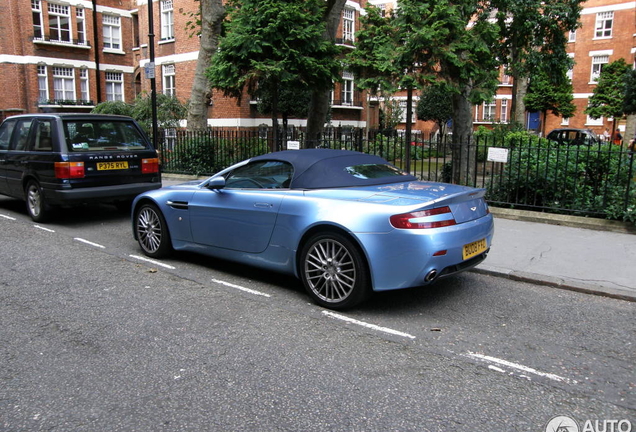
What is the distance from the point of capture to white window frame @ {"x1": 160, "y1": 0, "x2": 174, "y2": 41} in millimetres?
29656

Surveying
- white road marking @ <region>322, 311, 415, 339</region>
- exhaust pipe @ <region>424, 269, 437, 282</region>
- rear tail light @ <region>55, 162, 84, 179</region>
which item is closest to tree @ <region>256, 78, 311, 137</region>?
rear tail light @ <region>55, 162, 84, 179</region>

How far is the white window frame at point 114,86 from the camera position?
3591 centimetres

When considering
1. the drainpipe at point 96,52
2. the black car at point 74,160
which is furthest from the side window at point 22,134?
the drainpipe at point 96,52

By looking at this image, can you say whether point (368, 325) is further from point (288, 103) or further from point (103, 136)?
point (288, 103)

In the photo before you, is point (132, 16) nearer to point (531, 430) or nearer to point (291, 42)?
point (291, 42)

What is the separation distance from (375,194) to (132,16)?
3661 cm

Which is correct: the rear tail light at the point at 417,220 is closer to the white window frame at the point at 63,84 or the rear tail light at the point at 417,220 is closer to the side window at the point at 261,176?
the side window at the point at 261,176

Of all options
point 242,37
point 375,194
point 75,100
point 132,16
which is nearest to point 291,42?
point 242,37

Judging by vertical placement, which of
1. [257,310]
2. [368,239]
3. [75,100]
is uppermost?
[75,100]

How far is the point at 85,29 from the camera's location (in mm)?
34594

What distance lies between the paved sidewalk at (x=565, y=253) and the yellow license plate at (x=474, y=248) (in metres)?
1.21

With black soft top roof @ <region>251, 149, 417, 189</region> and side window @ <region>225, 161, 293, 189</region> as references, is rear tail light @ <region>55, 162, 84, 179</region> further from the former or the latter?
black soft top roof @ <region>251, 149, 417, 189</region>

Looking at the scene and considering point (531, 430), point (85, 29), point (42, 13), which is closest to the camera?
point (531, 430)

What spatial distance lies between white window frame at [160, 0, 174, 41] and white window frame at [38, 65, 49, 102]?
832cm
